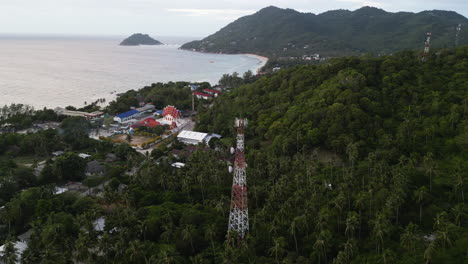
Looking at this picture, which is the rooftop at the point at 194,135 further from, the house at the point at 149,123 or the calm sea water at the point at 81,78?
the calm sea water at the point at 81,78

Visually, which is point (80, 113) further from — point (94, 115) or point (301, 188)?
point (301, 188)

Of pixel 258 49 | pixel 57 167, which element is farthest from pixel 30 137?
pixel 258 49

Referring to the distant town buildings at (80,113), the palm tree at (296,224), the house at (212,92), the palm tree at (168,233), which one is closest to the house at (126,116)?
the distant town buildings at (80,113)

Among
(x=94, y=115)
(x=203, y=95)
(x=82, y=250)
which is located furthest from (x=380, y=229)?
(x=203, y=95)

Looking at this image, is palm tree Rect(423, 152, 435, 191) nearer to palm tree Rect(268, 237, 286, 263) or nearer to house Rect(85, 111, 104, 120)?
palm tree Rect(268, 237, 286, 263)

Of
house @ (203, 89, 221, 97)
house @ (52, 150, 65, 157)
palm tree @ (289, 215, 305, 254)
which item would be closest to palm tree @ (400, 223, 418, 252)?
palm tree @ (289, 215, 305, 254)
